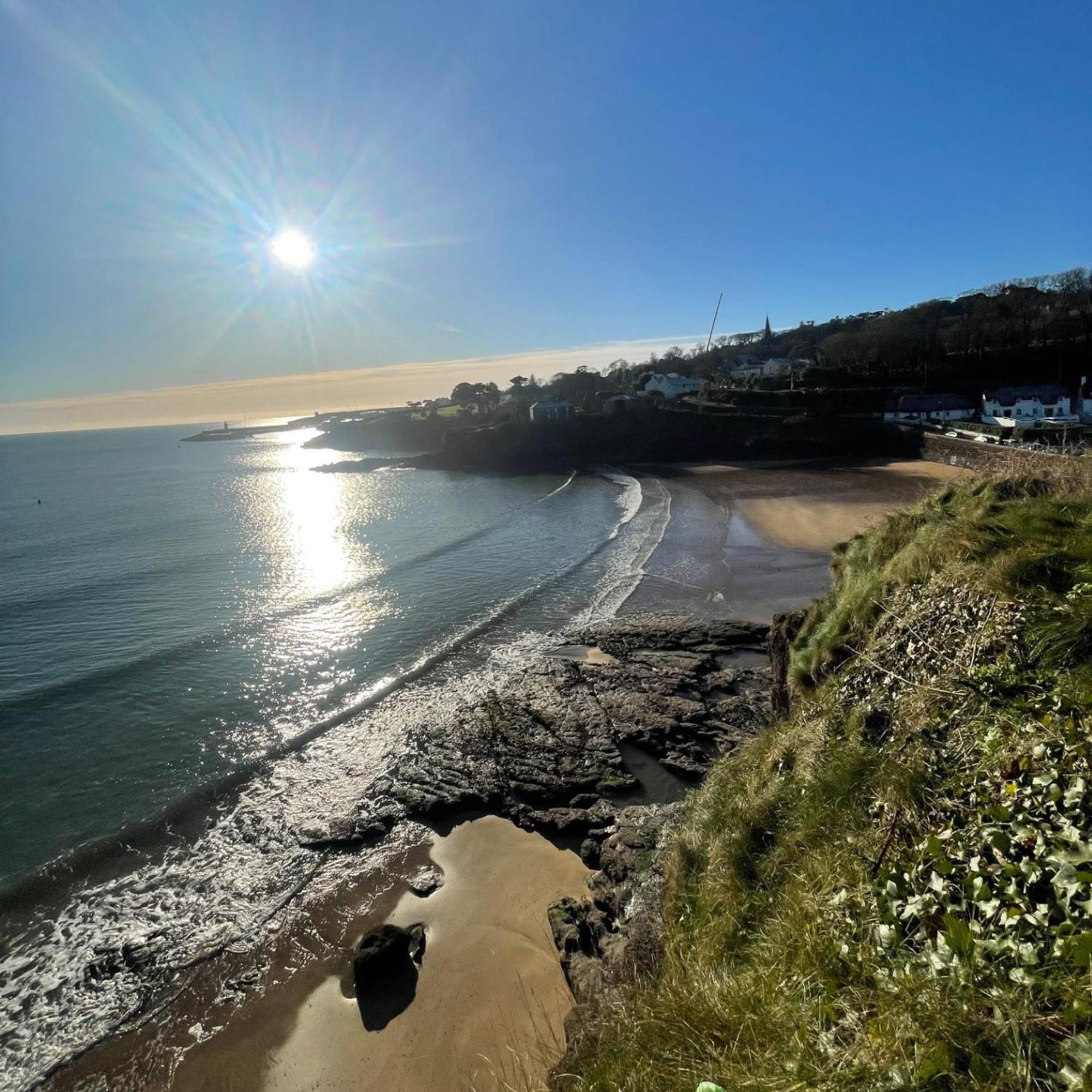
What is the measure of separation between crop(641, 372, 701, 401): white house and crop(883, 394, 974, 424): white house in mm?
39182

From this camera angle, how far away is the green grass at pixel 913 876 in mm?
2662

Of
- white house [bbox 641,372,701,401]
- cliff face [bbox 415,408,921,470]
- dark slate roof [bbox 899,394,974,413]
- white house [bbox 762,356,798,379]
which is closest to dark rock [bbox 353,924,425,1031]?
cliff face [bbox 415,408,921,470]

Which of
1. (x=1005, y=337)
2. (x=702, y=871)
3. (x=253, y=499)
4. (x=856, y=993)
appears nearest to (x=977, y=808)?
(x=856, y=993)

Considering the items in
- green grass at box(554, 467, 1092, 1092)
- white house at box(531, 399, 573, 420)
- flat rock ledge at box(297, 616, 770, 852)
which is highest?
white house at box(531, 399, 573, 420)

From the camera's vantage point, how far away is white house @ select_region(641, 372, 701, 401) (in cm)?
9800

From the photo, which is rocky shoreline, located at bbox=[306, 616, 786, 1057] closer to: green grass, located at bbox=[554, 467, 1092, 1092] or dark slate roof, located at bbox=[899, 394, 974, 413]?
green grass, located at bbox=[554, 467, 1092, 1092]

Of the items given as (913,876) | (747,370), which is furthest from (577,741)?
(747,370)

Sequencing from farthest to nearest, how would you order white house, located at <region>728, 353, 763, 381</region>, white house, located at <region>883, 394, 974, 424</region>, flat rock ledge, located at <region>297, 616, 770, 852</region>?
white house, located at <region>728, 353, 763, 381</region>
white house, located at <region>883, 394, 974, 424</region>
flat rock ledge, located at <region>297, 616, 770, 852</region>

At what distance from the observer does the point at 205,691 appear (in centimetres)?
1661

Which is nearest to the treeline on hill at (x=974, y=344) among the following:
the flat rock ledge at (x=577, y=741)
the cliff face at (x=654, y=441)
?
the cliff face at (x=654, y=441)

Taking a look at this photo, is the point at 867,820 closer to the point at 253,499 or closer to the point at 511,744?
the point at 511,744

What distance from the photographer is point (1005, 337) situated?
2810 inches

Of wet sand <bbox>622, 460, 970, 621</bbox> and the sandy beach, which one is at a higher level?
wet sand <bbox>622, 460, 970, 621</bbox>

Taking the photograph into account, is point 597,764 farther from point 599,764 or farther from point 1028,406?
point 1028,406
